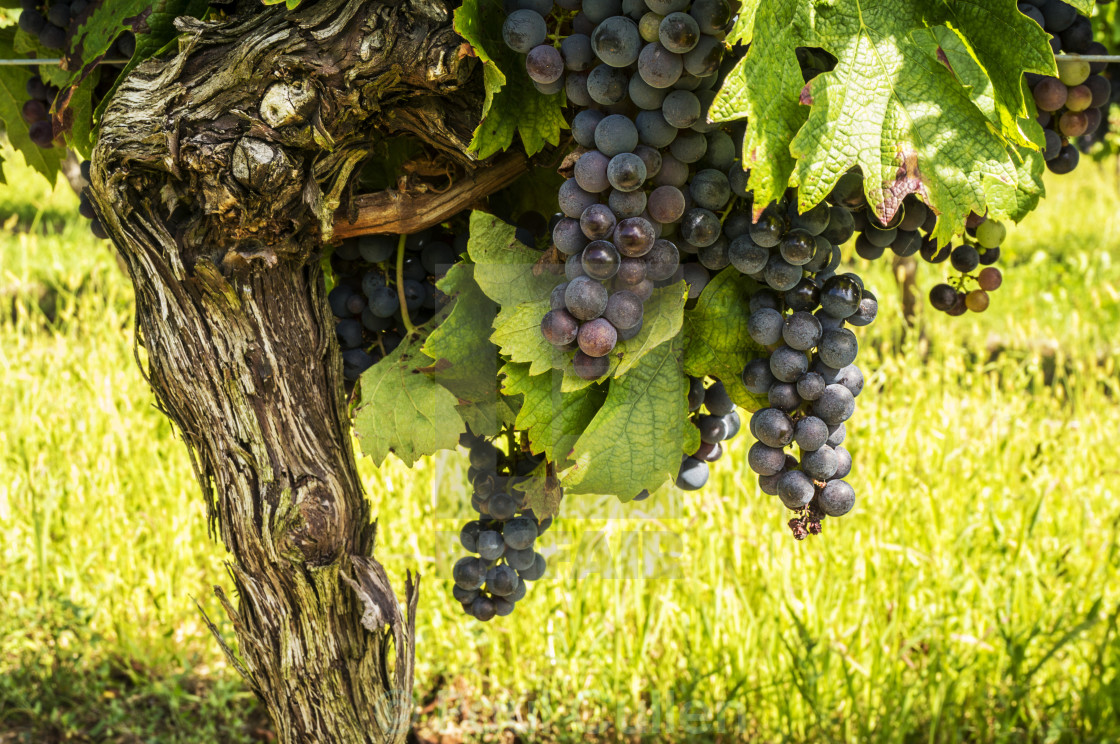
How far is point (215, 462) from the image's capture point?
1062mm

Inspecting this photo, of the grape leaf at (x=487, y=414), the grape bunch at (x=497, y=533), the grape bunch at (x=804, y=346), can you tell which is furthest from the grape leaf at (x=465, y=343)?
the grape bunch at (x=804, y=346)

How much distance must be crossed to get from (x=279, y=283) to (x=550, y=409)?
381mm

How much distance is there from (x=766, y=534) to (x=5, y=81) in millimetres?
2088

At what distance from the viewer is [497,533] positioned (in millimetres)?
1188

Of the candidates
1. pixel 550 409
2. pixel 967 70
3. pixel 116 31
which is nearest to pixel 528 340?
pixel 550 409

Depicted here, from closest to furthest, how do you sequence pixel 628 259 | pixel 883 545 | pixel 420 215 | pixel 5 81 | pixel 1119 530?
pixel 628 259
pixel 420 215
pixel 5 81
pixel 883 545
pixel 1119 530

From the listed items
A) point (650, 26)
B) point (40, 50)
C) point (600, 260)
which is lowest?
point (600, 260)

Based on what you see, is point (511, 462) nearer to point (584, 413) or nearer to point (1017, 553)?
point (584, 413)

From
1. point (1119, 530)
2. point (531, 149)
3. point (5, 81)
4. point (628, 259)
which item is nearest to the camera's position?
point (628, 259)

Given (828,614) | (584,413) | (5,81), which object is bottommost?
(828,614)

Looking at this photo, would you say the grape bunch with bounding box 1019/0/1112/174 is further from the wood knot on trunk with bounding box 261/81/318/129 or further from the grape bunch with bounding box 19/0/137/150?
the grape bunch with bounding box 19/0/137/150

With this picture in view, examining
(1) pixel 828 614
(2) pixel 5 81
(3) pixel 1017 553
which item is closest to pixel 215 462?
(2) pixel 5 81

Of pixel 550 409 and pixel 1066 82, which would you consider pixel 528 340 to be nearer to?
pixel 550 409

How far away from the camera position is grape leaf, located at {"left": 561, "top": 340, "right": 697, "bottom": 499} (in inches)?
34.7
